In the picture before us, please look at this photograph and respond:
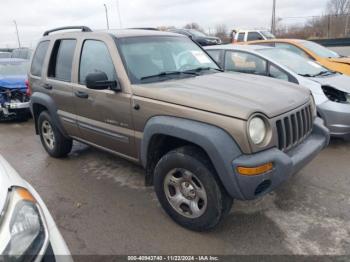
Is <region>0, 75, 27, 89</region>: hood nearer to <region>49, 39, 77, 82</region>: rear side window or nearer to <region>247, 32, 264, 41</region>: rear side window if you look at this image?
<region>49, 39, 77, 82</region>: rear side window

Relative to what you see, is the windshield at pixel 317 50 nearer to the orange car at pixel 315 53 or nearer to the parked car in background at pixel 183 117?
the orange car at pixel 315 53

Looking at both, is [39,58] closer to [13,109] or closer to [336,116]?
[13,109]

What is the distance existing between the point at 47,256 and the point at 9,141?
5.73 meters

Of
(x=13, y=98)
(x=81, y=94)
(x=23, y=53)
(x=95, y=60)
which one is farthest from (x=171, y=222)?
(x=23, y=53)

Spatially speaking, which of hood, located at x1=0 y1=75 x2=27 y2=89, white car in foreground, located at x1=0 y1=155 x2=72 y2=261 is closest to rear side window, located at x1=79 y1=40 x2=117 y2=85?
white car in foreground, located at x1=0 y1=155 x2=72 y2=261

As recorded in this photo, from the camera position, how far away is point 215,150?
8.91ft

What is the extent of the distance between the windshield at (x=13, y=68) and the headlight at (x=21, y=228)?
8294mm

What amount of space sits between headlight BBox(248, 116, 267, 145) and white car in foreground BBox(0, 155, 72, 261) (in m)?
1.63

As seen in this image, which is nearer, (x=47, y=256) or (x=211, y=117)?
(x=47, y=256)

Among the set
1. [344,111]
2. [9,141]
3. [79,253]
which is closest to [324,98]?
[344,111]

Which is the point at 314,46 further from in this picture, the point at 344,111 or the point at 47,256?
the point at 47,256

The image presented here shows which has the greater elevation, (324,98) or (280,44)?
(280,44)

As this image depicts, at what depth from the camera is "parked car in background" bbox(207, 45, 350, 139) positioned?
5008mm

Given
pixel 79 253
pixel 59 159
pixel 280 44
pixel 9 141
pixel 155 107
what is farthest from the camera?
pixel 280 44
